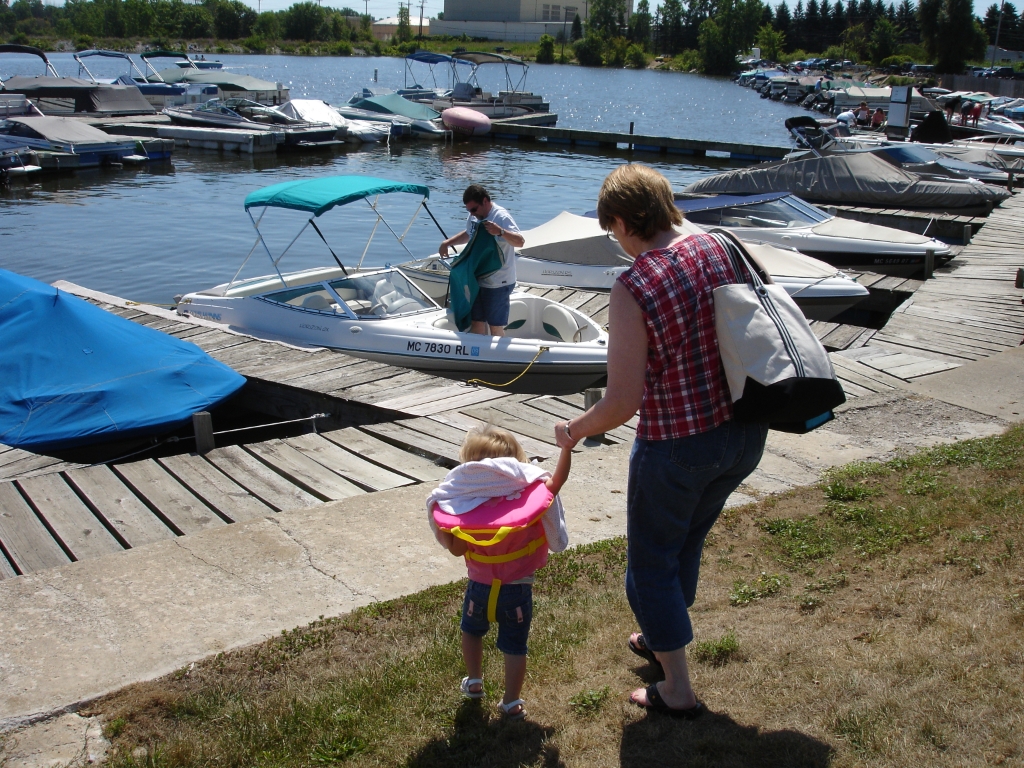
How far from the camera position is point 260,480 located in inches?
264

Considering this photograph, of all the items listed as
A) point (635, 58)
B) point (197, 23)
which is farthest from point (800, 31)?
point (197, 23)

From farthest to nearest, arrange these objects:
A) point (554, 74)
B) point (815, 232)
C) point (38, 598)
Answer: point (554, 74), point (815, 232), point (38, 598)

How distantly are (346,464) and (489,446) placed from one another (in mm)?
3873

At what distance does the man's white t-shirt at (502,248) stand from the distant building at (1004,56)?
364 ft

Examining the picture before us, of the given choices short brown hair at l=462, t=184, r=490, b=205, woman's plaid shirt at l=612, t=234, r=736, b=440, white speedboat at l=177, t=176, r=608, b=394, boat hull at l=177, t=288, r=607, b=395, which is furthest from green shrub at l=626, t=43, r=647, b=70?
woman's plaid shirt at l=612, t=234, r=736, b=440

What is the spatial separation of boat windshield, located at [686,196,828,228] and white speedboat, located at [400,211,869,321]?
0.56 meters

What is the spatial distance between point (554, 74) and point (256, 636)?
113657 mm

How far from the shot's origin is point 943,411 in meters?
7.79

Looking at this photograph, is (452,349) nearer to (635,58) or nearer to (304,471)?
(304,471)

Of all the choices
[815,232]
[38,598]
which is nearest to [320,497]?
[38,598]

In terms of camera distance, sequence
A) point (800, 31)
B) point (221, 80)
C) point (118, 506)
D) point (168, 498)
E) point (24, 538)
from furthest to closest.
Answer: point (800, 31), point (221, 80), point (168, 498), point (118, 506), point (24, 538)

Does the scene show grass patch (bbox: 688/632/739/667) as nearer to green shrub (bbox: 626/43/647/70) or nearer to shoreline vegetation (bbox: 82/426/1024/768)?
shoreline vegetation (bbox: 82/426/1024/768)

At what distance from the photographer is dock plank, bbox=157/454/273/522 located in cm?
613

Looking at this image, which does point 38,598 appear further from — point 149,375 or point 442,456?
point 149,375
